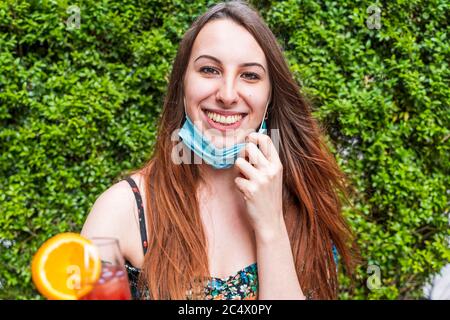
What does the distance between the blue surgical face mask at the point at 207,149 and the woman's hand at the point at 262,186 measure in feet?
0.18

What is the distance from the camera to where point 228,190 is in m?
2.31

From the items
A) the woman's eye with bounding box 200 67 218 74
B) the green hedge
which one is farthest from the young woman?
the green hedge

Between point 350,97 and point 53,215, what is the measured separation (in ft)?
7.52

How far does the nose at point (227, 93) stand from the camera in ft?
6.70


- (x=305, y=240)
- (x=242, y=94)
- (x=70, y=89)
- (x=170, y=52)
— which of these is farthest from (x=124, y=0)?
Result: (x=305, y=240)

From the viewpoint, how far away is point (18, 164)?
3529mm

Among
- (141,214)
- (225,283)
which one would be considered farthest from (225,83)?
(225,283)

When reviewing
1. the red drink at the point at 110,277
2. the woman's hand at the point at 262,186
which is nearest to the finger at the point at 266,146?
the woman's hand at the point at 262,186

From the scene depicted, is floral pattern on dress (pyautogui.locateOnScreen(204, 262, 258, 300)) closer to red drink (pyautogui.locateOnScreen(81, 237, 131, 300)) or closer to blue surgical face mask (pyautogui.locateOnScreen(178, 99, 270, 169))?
blue surgical face mask (pyautogui.locateOnScreen(178, 99, 270, 169))

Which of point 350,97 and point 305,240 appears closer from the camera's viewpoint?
point 305,240

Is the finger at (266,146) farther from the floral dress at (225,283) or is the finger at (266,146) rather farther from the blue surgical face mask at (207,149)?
the floral dress at (225,283)

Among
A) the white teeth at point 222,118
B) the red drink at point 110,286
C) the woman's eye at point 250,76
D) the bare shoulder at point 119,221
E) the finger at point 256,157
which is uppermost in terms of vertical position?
the woman's eye at point 250,76

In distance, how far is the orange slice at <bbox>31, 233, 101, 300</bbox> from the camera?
1203 mm
